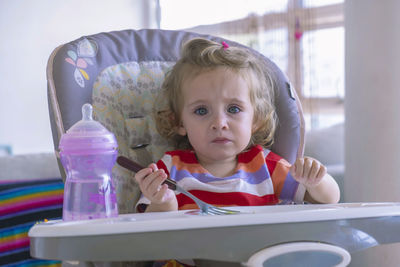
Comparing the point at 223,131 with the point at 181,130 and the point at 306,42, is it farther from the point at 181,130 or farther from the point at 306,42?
the point at 306,42

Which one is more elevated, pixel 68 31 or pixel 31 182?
pixel 68 31

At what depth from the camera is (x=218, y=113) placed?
1214 millimetres

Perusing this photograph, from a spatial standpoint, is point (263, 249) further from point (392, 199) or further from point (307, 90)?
point (307, 90)

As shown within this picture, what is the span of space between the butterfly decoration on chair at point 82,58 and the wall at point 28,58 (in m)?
3.62

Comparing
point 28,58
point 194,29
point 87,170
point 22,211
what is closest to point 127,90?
point 87,170

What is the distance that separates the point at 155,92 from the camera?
4.46 ft

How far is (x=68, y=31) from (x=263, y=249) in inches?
183

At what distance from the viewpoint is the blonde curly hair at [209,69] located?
1.28 metres

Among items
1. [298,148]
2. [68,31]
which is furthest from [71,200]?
[68,31]

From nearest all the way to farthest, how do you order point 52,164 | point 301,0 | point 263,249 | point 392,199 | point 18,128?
point 263,249 → point 392,199 → point 52,164 → point 301,0 → point 18,128

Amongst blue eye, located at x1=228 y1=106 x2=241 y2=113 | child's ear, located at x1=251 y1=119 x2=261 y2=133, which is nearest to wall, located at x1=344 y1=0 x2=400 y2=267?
child's ear, located at x1=251 y1=119 x2=261 y2=133

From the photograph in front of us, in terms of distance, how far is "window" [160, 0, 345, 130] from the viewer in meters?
4.05

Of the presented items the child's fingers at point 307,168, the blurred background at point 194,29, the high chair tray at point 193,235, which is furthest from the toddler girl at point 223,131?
the blurred background at point 194,29

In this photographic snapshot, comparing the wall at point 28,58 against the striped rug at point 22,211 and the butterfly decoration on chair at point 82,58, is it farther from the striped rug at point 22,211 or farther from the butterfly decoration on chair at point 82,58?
the butterfly decoration on chair at point 82,58
